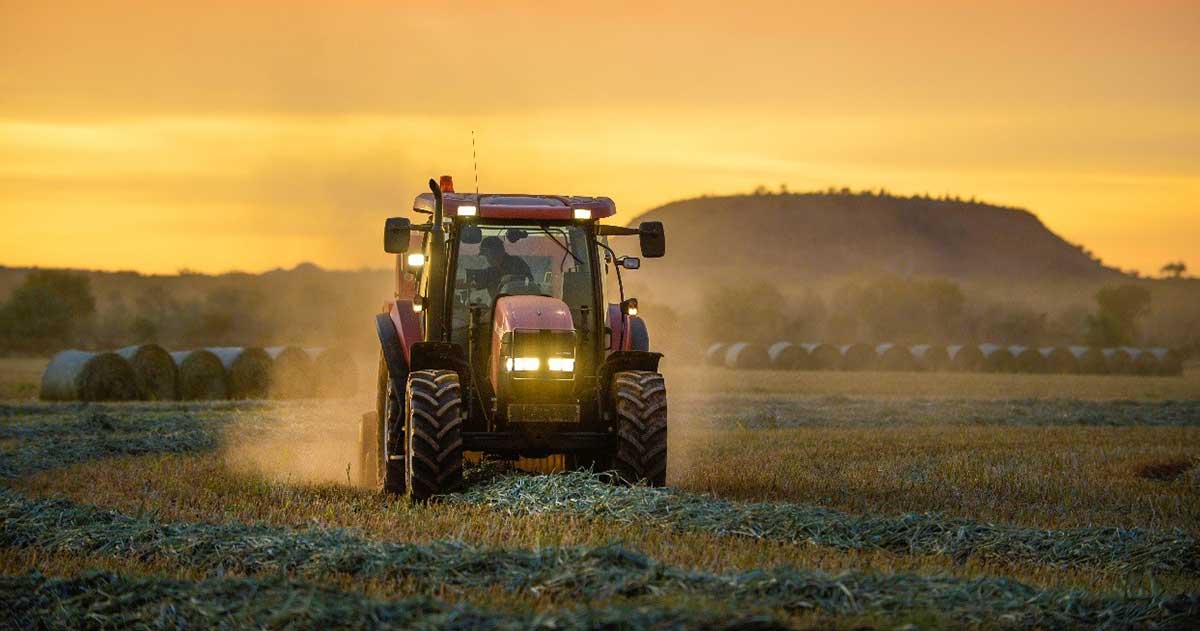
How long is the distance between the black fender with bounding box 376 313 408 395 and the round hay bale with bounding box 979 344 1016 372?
38.9m

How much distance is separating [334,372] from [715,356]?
887 inches

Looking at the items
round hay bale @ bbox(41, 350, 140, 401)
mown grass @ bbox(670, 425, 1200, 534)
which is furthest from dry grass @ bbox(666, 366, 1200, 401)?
round hay bale @ bbox(41, 350, 140, 401)

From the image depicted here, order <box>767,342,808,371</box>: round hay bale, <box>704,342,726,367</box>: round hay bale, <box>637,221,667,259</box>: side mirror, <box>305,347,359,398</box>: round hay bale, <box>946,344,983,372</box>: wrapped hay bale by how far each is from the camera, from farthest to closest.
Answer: <box>704,342,726,367</box>: round hay bale → <box>946,344,983,372</box>: wrapped hay bale → <box>767,342,808,371</box>: round hay bale → <box>305,347,359,398</box>: round hay bale → <box>637,221,667,259</box>: side mirror

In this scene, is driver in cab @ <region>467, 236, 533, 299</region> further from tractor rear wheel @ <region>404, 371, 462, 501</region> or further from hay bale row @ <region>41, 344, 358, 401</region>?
hay bale row @ <region>41, 344, 358, 401</region>

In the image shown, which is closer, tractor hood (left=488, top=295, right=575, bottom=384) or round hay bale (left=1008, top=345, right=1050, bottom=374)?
tractor hood (left=488, top=295, right=575, bottom=384)

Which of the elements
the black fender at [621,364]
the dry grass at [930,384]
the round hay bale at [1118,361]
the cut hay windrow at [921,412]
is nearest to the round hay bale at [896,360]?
the dry grass at [930,384]

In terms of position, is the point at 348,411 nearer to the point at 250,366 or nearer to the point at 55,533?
the point at 250,366

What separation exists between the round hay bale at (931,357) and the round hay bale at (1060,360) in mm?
3428

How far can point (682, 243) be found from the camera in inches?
4451

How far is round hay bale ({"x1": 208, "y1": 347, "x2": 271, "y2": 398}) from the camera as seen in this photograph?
2888cm

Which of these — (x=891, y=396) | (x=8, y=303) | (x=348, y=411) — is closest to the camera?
(x=348, y=411)

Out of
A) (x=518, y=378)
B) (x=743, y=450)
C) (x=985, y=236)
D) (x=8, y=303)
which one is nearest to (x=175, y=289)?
(x=8, y=303)

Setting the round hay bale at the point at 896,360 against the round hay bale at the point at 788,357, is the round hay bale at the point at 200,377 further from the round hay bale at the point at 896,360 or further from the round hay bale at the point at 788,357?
the round hay bale at the point at 896,360

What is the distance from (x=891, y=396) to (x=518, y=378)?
2234 centimetres
